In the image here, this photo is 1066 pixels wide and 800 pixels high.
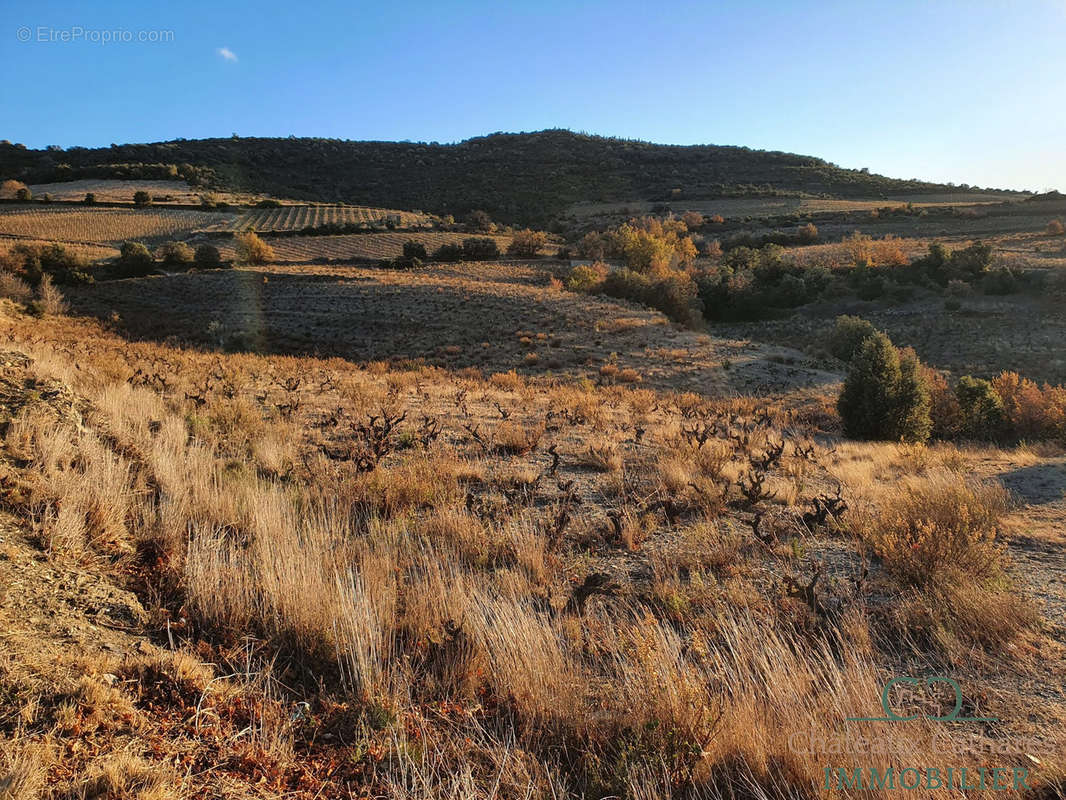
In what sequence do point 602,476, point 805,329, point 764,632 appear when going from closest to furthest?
1. point 764,632
2. point 602,476
3. point 805,329

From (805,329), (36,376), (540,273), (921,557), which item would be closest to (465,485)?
(921,557)

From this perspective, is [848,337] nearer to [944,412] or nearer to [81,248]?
[944,412]

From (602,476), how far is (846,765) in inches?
186

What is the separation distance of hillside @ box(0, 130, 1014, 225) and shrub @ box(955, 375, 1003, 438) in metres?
62.7

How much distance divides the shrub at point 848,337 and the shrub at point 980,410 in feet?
29.3

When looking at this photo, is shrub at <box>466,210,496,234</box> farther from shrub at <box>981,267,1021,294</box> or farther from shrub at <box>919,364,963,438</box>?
shrub at <box>919,364,963,438</box>

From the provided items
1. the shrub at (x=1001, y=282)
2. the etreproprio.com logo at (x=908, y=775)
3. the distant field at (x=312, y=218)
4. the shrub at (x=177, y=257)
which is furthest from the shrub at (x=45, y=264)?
the shrub at (x=1001, y=282)

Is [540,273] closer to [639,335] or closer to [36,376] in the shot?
[639,335]

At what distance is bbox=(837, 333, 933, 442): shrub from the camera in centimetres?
1259

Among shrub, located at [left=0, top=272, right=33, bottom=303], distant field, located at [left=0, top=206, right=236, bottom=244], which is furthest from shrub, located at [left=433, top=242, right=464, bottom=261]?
distant field, located at [left=0, top=206, right=236, bottom=244]

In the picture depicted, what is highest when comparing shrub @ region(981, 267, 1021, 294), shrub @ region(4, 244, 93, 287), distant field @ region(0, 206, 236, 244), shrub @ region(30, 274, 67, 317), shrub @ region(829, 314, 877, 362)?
distant field @ region(0, 206, 236, 244)

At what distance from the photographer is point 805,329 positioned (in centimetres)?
3027

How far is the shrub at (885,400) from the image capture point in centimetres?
1259

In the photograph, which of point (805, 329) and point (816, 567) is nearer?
point (816, 567)
